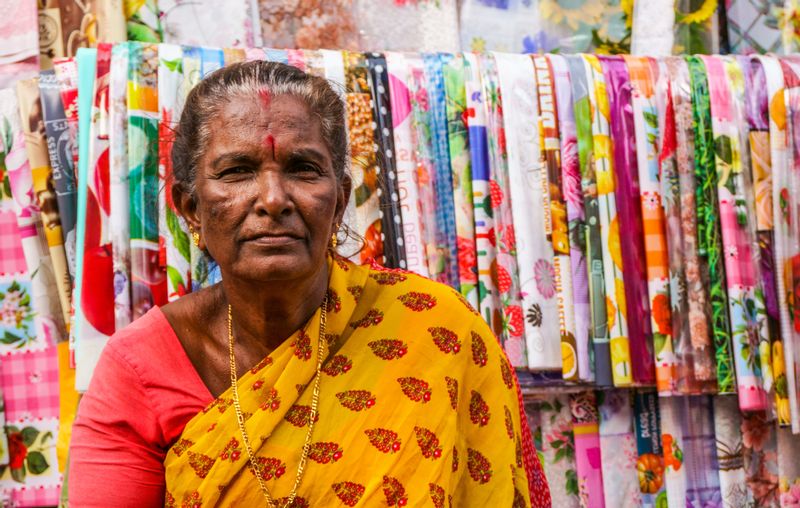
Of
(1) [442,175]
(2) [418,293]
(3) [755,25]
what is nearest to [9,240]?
(1) [442,175]

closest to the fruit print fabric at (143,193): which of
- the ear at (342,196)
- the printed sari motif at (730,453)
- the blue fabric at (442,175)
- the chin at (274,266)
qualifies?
the blue fabric at (442,175)

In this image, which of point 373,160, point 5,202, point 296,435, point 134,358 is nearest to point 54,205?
point 5,202

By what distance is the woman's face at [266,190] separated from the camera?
147cm

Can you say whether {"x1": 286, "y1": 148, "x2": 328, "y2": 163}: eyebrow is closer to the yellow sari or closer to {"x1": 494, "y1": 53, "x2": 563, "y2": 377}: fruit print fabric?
the yellow sari

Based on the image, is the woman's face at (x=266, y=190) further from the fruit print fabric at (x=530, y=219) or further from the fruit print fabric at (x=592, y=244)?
the fruit print fabric at (x=592, y=244)

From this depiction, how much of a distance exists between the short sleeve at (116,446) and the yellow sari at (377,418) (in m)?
0.04

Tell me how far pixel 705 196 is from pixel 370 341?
4.50ft

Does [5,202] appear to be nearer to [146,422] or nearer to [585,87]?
[146,422]

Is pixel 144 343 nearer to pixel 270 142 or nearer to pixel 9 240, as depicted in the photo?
pixel 270 142

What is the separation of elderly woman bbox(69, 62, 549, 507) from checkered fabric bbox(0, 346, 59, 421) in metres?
1.12

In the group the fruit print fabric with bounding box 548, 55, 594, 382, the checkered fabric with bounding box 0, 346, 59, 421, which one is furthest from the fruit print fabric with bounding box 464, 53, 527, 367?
the checkered fabric with bounding box 0, 346, 59, 421

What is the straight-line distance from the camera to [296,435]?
1.55 metres

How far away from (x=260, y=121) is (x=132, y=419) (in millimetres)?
482

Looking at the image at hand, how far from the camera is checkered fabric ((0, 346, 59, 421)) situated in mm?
2627
